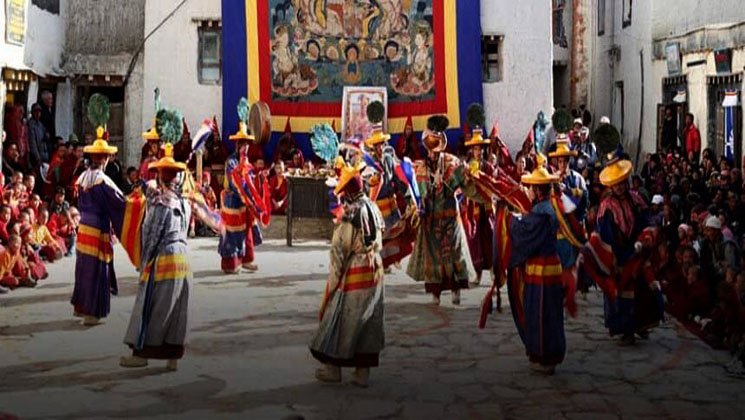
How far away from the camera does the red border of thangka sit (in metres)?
21.8

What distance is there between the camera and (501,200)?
1009cm

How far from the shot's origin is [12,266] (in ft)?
A: 42.2

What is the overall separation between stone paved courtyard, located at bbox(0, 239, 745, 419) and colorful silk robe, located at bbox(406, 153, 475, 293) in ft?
1.08

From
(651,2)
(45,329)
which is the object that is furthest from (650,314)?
(651,2)

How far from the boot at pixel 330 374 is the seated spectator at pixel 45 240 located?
25.0 feet

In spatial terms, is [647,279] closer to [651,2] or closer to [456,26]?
[456,26]

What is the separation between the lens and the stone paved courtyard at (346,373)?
25.2 ft

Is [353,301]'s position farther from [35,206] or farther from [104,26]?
[104,26]

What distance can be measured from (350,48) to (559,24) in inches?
314

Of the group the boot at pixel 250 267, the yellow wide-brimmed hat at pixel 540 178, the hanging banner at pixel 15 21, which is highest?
the hanging banner at pixel 15 21

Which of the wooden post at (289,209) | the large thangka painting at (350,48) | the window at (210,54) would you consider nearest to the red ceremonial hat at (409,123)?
the large thangka painting at (350,48)

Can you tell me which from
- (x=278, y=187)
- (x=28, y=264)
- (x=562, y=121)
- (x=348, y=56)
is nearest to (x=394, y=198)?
→ (x=562, y=121)

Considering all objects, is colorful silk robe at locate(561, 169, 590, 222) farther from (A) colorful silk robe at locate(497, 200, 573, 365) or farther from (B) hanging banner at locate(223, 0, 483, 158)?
(B) hanging banner at locate(223, 0, 483, 158)

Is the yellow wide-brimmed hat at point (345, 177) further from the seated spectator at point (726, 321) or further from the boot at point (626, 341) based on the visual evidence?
the seated spectator at point (726, 321)
